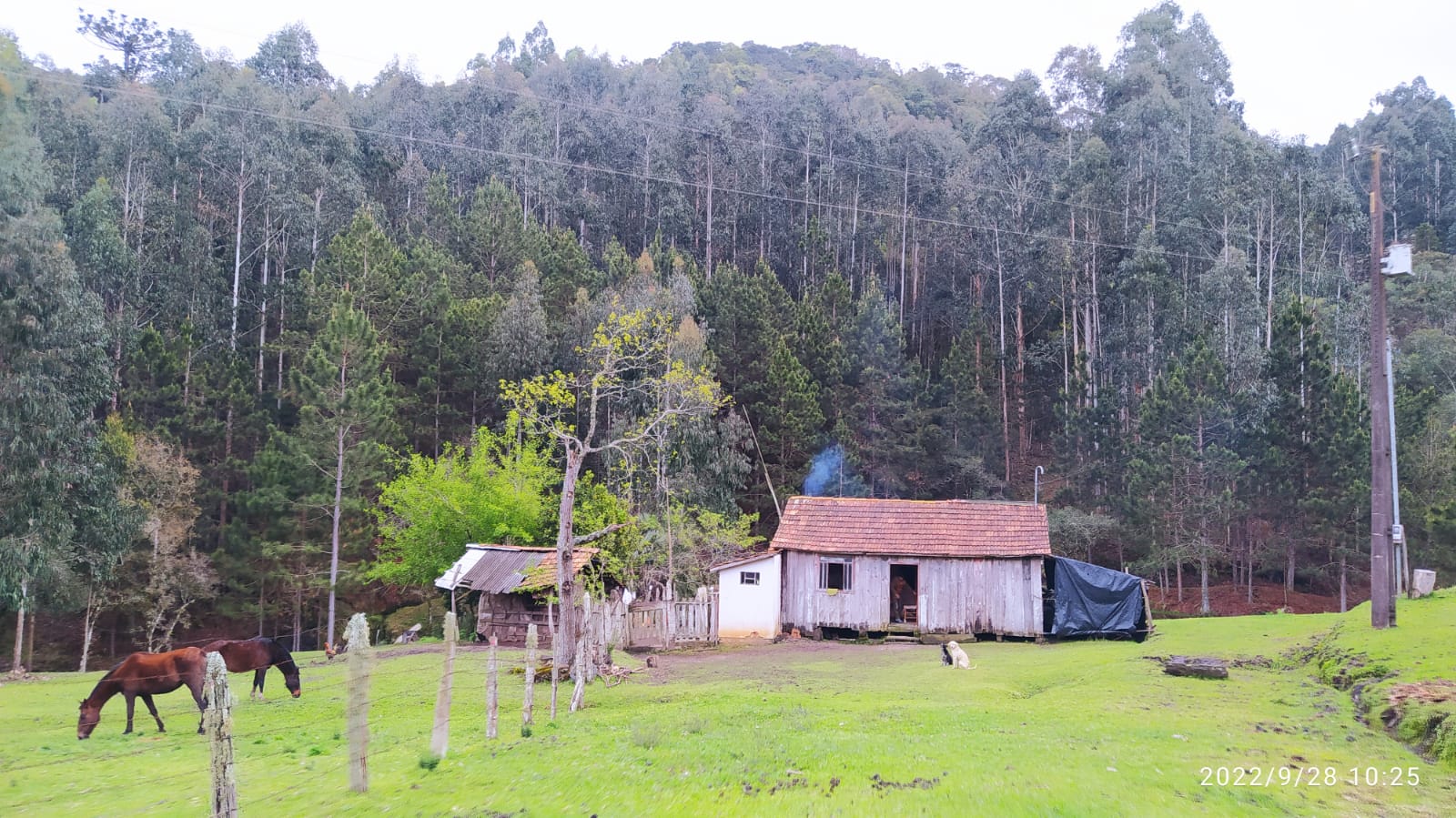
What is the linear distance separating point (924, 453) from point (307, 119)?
130 feet

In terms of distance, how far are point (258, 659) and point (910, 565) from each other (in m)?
19.1

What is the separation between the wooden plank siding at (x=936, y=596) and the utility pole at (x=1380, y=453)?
954 centimetres

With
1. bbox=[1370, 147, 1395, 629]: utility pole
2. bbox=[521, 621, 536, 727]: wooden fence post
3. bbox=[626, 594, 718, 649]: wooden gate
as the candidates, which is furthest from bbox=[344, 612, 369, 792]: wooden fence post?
bbox=[1370, 147, 1395, 629]: utility pole

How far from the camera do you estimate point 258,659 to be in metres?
17.5

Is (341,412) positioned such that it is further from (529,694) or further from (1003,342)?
(1003,342)

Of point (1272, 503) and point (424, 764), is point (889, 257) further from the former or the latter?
point (424, 764)

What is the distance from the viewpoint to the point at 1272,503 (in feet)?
127

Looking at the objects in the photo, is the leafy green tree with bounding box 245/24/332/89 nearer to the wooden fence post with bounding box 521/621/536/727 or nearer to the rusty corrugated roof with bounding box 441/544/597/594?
the rusty corrugated roof with bounding box 441/544/597/594

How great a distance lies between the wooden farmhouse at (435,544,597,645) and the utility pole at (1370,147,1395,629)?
17677 mm

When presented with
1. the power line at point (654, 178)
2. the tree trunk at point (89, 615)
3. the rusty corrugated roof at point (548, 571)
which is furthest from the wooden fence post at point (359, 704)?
the power line at point (654, 178)

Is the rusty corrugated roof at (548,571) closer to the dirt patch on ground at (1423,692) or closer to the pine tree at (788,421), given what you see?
the dirt patch on ground at (1423,692)

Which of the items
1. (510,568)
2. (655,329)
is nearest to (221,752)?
(510,568)

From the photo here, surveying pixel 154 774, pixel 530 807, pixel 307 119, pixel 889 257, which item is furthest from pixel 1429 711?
pixel 307 119

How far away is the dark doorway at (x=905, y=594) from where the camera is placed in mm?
29734
